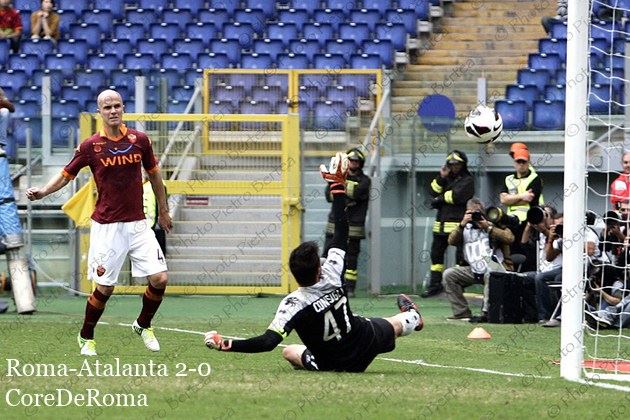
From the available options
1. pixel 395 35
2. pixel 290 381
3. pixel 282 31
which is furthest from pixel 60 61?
pixel 290 381

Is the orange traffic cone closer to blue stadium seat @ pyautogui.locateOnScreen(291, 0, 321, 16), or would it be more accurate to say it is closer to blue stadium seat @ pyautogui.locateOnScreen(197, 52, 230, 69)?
blue stadium seat @ pyautogui.locateOnScreen(197, 52, 230, 69)

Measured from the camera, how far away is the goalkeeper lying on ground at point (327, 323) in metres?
9.93

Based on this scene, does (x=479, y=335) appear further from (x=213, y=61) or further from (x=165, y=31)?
(x=165, y=31)

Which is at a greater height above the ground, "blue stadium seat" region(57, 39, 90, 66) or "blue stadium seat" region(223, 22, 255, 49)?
"blue stadium seat" region(223, 22, 255, 49)

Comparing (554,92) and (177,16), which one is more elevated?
(177,16)

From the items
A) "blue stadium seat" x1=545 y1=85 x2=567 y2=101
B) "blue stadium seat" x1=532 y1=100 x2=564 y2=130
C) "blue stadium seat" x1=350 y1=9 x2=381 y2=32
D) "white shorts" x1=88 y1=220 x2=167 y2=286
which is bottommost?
"white shorts" x1=88 y1=220 x2=167 y2=286

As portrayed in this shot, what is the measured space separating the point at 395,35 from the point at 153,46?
4.23m

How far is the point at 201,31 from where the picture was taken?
25.9 meters

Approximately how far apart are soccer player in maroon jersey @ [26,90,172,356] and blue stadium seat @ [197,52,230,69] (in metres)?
12.7

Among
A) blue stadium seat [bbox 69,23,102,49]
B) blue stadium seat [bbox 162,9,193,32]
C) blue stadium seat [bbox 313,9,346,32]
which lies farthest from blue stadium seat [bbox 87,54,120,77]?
blue stadium seat [bbox 313,9,346,32]

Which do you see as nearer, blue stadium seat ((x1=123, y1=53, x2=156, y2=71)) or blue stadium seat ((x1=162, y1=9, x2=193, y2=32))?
blue stadium seat ((x1=123, y1=53, x2=156, y2=71))

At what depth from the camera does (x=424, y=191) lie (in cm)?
2136

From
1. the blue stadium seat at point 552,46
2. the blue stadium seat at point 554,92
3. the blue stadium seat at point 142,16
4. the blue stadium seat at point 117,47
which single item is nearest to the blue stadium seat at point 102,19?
the blue stadium seat at point 142,16

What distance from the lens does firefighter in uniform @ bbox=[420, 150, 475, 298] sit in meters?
19.5
